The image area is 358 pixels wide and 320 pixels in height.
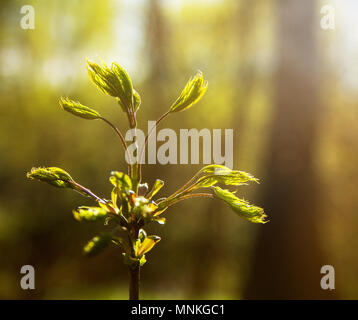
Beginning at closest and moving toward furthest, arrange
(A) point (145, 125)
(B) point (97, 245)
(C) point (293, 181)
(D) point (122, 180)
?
1. (B) point (97, 245)
2. (D) point (122, 180)
3. (C) point (293, 181)
4. (A) point (145, 125)

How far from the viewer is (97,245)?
1.40 ft

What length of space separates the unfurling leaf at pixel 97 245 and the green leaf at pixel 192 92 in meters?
0.28

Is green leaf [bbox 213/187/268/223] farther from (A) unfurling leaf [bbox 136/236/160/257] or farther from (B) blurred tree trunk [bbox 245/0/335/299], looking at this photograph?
(B) blurred tree trunk [bbox 245/0/335/299]

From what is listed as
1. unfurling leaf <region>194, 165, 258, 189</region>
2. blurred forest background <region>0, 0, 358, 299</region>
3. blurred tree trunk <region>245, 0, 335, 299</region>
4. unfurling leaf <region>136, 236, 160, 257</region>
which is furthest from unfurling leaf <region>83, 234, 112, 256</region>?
blurred forest background <region>0, 0, 358, 299</region>

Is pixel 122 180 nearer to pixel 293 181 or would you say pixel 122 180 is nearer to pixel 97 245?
pixel 97 245

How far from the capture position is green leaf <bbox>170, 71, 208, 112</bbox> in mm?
610

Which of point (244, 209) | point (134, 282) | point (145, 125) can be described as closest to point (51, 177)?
point (134, 282)

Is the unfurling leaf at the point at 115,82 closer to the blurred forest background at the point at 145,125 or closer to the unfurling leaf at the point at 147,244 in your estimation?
the unfurling leaf at the point at 147,244

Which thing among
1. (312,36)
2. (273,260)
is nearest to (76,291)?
(273,260)

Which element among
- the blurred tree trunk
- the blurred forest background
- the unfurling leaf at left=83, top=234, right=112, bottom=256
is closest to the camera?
the unfurling leaf at left=83, top=234, right=112, bottom=256

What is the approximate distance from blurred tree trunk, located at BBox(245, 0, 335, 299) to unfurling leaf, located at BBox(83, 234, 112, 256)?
3049 millimetres

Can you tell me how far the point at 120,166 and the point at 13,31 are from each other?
3.50 m

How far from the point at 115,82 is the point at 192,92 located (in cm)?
14

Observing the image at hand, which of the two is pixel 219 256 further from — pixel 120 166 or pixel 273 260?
pixel 273 260
